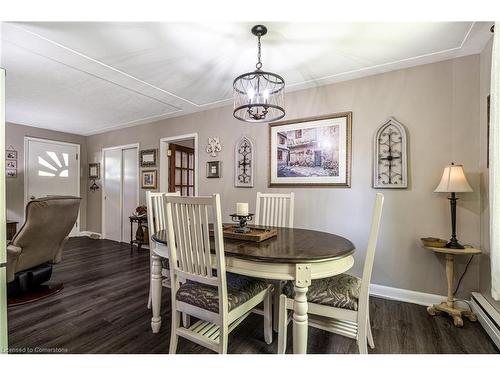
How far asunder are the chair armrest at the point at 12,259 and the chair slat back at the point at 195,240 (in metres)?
1.74

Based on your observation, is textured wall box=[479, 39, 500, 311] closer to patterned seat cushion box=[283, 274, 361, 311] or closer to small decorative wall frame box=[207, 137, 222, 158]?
patterned seat cushion box=[283, 274, 361, 311]

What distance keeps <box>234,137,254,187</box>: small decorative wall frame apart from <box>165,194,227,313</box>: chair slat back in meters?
1.86

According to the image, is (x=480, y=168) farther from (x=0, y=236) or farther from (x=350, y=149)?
(x=0, y=236)

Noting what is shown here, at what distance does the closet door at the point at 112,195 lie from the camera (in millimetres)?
4773

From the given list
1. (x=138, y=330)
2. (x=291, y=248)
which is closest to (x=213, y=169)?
(x=138, y=330)

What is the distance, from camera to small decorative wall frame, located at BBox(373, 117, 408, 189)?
230cm

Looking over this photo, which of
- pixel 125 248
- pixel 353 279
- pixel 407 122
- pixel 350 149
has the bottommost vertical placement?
pixel 125 248

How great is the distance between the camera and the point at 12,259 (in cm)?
214

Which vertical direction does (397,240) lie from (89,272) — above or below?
above

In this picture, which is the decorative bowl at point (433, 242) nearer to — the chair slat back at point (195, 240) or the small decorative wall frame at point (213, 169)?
the chair slat back at point (195, 240)

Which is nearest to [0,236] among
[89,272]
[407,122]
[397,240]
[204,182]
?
[89,272]

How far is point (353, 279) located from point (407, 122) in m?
1.66

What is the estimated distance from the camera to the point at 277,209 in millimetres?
2395

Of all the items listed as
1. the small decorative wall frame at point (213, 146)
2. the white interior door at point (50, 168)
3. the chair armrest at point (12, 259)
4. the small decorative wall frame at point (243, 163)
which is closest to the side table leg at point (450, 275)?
the small decorative wall frame at point (243, 163)
